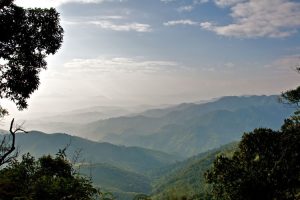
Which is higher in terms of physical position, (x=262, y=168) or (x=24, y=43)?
(x=24, y=43)

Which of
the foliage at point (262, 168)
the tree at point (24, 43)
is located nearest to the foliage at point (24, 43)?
the tree at point (24, 43)

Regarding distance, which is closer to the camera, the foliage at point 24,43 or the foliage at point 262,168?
the foliage at point 24,43

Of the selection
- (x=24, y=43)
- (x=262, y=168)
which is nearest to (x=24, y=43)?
(x=24, y=43)

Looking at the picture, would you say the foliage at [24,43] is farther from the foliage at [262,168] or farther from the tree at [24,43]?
the foliage at [262,168]

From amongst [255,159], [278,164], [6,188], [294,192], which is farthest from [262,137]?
[6,188]

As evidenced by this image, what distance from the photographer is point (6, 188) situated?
→ 38.7ft

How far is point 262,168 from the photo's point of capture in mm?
32781

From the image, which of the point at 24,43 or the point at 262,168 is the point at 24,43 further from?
the point at 262,168

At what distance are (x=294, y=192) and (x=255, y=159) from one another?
5764 mm

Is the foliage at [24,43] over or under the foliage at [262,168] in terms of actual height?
over

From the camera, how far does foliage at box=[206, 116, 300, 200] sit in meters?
31.2

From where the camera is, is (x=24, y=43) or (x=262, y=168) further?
(x=262, y=168)

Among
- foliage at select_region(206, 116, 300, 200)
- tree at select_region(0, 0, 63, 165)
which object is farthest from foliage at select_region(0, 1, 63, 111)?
foliage at select_region(206, 116, 300, 200)

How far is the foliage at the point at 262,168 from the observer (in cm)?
3116
